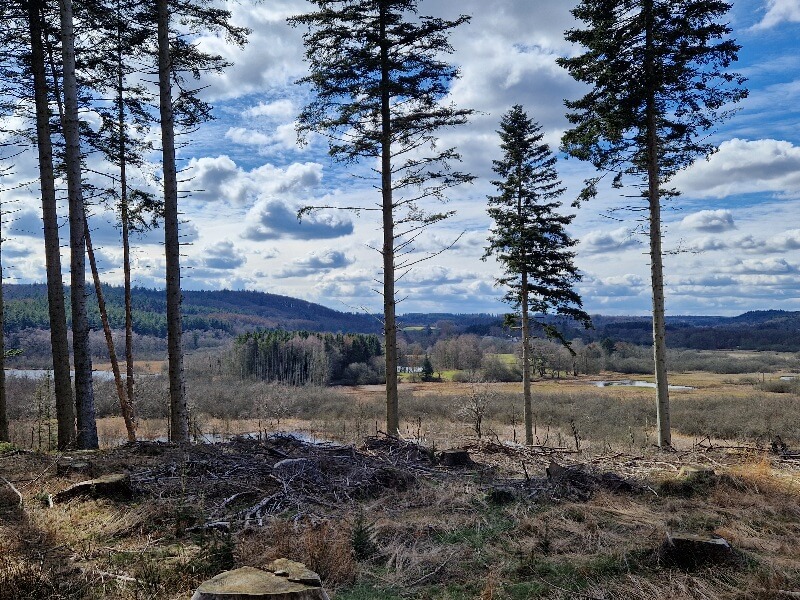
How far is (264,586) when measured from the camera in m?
2.86

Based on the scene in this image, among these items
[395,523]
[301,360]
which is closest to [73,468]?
[395,523]

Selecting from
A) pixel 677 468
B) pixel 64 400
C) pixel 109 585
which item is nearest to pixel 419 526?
pixel 109 585

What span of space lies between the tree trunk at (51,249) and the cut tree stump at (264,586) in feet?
28.1

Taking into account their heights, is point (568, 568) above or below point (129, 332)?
below

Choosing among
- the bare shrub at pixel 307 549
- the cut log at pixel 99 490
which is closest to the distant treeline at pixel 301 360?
the cut log at pixel 99 490

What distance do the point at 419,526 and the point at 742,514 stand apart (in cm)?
339

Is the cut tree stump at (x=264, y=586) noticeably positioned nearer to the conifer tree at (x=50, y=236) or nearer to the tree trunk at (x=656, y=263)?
the conifer tree at (x=50, y=236)

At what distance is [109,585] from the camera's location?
3.64 metres

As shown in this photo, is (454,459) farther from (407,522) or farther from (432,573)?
(432,573)

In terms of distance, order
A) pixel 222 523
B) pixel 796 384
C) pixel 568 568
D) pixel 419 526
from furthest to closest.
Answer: pixel 796 384 → pixel 419 526 → pixel 222 523 → pixel 568 568

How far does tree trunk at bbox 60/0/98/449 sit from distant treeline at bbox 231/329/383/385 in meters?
57.9

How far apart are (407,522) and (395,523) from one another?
0.50 ft

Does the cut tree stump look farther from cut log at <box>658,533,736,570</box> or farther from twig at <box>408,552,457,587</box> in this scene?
cut log at <box>658,533,736,570</box>

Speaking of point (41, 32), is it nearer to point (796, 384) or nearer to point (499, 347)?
point (796, 384)
